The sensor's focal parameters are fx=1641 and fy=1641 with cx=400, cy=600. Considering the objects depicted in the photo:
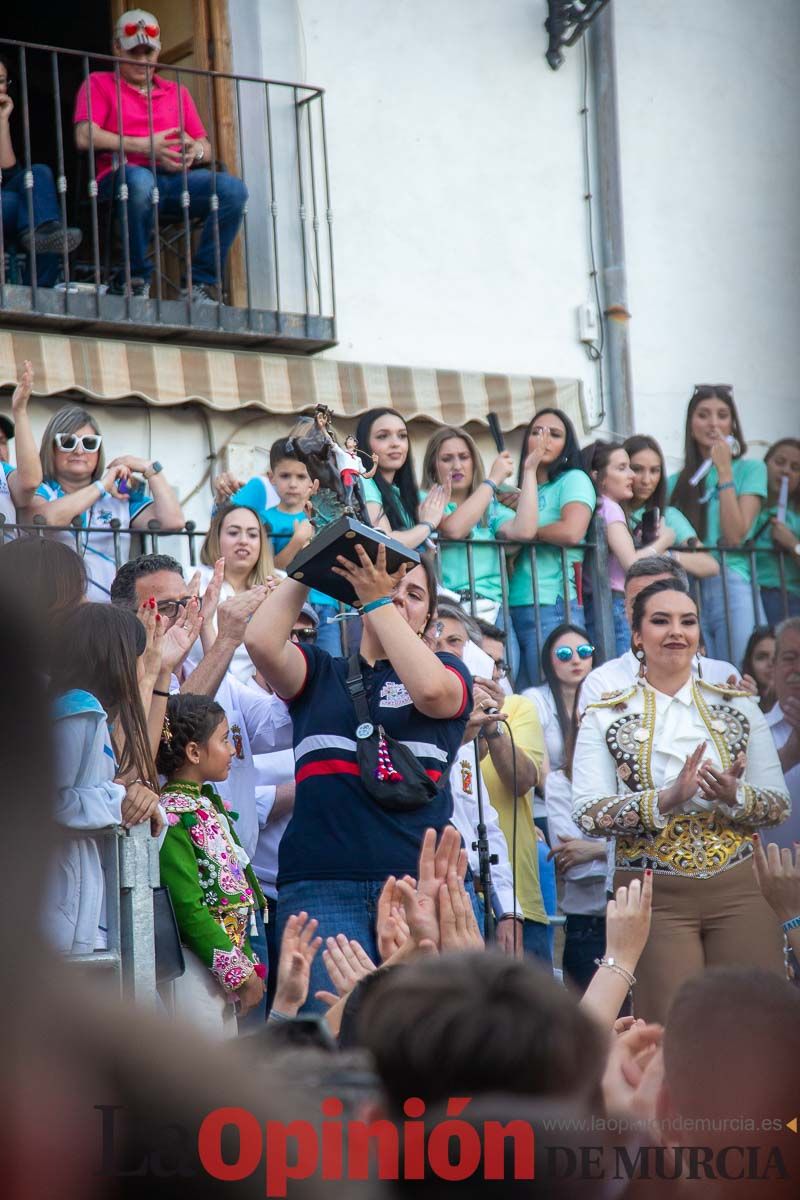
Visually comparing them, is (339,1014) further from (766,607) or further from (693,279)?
(693,279)

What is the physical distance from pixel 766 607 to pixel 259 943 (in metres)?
4.51

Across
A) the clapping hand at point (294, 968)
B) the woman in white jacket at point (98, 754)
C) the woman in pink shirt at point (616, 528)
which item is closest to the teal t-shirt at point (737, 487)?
the woman in pink shirt at point (616, 528)

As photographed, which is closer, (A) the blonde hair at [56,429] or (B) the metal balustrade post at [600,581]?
(A) the blonde hair at [56,429]

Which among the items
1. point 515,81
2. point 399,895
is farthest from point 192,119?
point 399,895

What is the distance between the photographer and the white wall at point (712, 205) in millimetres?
10320

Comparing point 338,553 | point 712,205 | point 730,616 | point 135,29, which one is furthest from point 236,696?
point 712,205

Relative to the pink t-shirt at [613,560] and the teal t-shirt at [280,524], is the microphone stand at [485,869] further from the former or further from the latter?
the pink t-shirt at [613,560]

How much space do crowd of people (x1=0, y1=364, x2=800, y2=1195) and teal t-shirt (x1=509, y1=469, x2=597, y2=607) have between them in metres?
0.02

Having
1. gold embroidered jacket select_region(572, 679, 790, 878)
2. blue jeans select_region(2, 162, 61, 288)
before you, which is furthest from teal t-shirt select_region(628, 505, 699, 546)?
blue jeans select_region(2, 162, 61, 288)

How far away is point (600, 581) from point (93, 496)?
8.31 feet

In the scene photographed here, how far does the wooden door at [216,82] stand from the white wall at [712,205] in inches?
101

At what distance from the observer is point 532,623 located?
306 inches

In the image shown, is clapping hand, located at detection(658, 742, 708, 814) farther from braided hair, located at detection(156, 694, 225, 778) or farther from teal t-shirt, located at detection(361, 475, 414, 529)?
teal t-shirt, located at detection(361, 475, 414, 529)

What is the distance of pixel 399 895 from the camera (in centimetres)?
360
